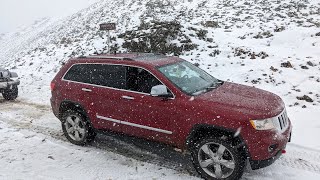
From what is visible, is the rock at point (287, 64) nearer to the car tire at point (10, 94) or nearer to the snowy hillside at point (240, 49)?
the snowy hillside at point (240, 49)

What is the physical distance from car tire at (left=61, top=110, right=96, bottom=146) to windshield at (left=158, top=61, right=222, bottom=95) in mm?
2052

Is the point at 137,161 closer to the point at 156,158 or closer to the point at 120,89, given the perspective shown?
the point at 156,158

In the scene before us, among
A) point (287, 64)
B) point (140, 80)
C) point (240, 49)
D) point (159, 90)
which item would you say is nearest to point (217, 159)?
point (159, 90)

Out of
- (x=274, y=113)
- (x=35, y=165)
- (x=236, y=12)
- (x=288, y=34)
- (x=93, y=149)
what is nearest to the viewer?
(x=274, y=113)

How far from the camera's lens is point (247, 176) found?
209 inches

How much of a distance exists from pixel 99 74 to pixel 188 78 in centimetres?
176

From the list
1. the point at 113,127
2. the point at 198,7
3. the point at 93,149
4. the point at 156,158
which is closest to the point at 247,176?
the point at 156,158

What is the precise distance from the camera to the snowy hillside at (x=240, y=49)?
8805 millimetres

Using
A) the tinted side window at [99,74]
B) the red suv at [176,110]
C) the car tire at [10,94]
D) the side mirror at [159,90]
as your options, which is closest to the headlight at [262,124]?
the red suv at [176,110]

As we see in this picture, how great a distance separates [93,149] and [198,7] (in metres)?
15.8

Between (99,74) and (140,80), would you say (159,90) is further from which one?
(99,74)

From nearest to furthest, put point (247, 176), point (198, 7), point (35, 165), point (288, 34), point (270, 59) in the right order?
1. point (247, 176)
2. point (35, 165)
3. point (270, 59)
4. point (288, 34)
5. point (198, 7)

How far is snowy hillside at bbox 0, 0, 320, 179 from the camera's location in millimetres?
8805

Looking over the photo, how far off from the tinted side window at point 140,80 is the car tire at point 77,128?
4.57 ft
